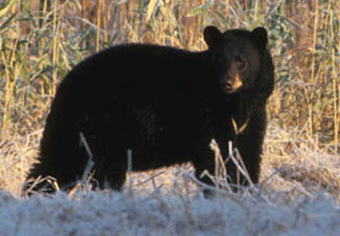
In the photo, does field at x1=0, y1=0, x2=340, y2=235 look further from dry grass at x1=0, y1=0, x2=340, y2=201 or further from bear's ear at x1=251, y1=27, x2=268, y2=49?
bear's ear at x1=251, y1=27, x2=268, y2=49

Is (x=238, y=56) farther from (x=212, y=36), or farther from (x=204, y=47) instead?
(x=204, y=47)

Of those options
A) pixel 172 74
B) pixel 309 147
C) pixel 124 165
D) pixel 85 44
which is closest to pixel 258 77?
pixel 172 74

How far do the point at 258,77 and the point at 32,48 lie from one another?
3335 mm

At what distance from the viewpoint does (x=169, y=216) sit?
3.73m

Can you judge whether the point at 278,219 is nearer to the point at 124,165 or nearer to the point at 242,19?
the point at 124,165

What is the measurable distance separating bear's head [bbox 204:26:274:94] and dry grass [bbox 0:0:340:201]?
1509 mm

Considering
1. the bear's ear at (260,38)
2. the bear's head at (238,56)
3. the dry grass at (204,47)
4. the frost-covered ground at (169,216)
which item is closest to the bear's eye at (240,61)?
the bear's head at (238,56)

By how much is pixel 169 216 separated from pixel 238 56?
113 inches

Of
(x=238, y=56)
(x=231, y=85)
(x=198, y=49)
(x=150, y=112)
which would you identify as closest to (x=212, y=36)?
(x=238, y=56)

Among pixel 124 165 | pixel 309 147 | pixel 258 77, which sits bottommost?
pixel 309 147

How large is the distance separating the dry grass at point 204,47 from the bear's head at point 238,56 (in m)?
1.51

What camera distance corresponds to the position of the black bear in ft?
20.6

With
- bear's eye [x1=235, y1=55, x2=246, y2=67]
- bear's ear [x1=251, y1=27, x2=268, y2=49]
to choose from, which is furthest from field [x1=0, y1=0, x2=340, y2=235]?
bear's ear [x1=251, y1=27, x2=268, y2=49]

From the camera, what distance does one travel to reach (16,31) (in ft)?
27.2
